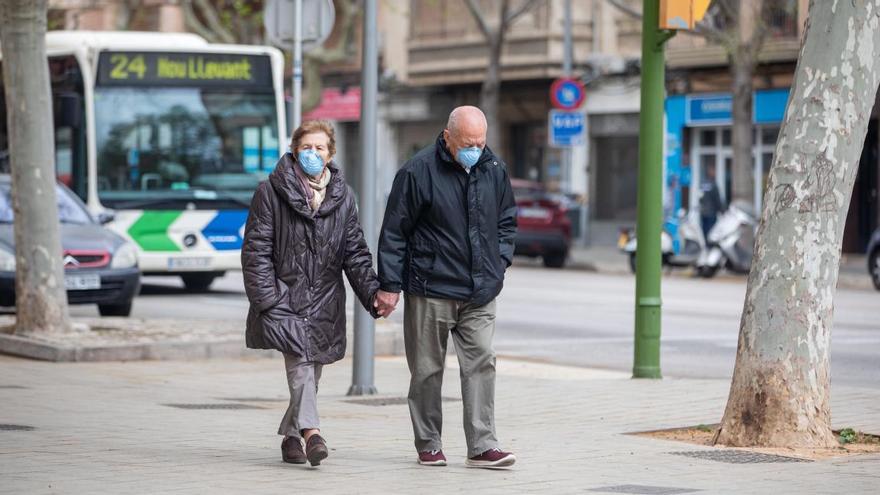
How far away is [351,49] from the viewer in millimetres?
50531

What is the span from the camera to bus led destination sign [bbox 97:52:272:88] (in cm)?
2162

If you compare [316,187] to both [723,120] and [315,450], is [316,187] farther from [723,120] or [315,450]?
[723,120]

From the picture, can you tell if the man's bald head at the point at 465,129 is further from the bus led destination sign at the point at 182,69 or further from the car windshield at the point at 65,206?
the bus led destination sign at the point at 182,69

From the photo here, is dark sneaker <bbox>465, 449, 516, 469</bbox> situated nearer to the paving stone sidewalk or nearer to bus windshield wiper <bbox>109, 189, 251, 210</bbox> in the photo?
the paving stone sidewalk

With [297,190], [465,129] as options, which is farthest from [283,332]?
[465,129]

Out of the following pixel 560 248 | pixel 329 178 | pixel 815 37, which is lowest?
pixel 560 248

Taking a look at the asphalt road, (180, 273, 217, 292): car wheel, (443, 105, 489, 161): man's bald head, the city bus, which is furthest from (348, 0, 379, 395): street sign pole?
(180, 273, 217, 292): car wheel

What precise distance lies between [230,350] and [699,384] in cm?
426

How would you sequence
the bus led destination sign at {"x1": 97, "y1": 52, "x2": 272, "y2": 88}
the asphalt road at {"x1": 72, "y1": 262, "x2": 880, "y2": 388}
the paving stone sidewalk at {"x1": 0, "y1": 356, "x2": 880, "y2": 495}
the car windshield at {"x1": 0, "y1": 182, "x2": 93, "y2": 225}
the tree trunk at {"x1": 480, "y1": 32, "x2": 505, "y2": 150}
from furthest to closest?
the tree trunk at {"x1": 480, "y1": 32, "x2": 505, "y2": 150}
the bus led destination sign at {"x1": 97, "y1": 52, "x2": 272, "y2": 88}
the car windshield at {"x1": 0, "y1": 182, "x2": 93, "y2": 225}
the asphalt road at {"x1": 72, "y1": 262, "x2": 880, "y2": 388}
the paving stone sidewalk at {"x1": 0, "y1": 356, "x2": 880, "y2": 495}

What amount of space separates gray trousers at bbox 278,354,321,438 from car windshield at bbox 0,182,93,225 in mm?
10382

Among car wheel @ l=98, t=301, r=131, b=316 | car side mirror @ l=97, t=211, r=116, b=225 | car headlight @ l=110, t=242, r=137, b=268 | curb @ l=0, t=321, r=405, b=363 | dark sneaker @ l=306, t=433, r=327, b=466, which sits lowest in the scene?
car wheel @ l=98, t=301, r=131, b=316

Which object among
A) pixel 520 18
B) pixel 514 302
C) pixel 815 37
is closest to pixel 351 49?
pixel 520 18

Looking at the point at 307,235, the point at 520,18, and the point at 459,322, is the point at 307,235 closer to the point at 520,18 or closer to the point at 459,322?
the point at 459,322

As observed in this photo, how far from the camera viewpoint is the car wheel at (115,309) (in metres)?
18.4
